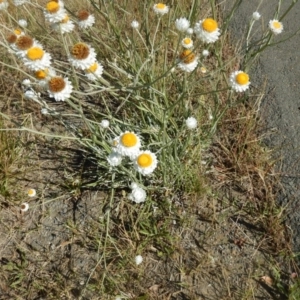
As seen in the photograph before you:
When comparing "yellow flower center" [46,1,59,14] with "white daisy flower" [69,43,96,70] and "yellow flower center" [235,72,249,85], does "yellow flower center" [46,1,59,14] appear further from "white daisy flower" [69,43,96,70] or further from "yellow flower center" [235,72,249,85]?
"yellow flower center" [235,72,249,85]

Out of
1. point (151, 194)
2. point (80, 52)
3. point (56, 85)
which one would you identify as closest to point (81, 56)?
point (80, 52)

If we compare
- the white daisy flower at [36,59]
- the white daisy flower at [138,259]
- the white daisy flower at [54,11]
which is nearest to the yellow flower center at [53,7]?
the white daisy flower at [54,11]

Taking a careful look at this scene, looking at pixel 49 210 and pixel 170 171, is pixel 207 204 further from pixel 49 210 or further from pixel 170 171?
pixel 49 210

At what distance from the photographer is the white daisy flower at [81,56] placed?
3.92ft

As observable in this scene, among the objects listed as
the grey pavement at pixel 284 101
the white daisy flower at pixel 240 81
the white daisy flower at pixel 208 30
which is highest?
the white daisy flower at pixel 208 30

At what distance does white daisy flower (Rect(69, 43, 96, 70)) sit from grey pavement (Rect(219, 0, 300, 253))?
75 centimetres

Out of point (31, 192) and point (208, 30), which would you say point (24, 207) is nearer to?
point (31, 192)

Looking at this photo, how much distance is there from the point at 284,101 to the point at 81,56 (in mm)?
1277

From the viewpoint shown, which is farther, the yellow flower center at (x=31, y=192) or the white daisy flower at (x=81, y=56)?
the yellow flower center at (x=31, y=192)

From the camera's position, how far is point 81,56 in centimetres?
120

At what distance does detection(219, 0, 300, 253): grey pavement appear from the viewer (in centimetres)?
175

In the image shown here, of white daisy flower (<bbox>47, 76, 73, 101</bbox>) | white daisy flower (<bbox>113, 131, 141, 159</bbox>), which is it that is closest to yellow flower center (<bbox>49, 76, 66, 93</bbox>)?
white daisy flower (<bbox>47, 76, 73, 101</bbox>)

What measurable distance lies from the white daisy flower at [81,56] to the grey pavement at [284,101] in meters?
0.75

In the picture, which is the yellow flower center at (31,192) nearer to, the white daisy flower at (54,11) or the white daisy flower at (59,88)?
the white daisy flower at (59,88)
